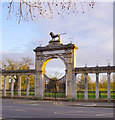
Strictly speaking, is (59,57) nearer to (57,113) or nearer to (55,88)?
(55,88)

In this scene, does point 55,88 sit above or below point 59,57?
below

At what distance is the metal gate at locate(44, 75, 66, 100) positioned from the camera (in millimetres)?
24281

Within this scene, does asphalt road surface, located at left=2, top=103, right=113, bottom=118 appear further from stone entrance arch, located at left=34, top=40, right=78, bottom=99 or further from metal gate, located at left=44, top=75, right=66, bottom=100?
metal gate, located at left=44, top=75, right=66, bottom=100

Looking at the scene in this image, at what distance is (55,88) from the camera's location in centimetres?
2445

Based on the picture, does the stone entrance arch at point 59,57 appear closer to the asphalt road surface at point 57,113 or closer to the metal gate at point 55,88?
the metal gate at point 55,88

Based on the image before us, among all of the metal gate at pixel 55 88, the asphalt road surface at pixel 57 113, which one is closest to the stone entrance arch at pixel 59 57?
the metal gate at pixel 55 88

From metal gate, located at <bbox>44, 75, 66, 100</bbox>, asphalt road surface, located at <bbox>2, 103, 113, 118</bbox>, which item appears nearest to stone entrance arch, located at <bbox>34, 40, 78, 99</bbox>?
metal gate, located at <bbox>44, 75, 66, 100</bbox>

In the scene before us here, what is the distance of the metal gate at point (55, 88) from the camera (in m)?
24.3

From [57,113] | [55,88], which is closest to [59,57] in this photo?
[55,88]

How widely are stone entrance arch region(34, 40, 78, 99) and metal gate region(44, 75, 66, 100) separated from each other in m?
0.62

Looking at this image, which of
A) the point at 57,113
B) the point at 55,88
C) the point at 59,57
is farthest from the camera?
the point at 59,57

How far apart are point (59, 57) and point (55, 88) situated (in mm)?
3776

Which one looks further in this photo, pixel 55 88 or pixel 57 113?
pixel 55 88

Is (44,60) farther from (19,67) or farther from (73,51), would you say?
(19,67)
